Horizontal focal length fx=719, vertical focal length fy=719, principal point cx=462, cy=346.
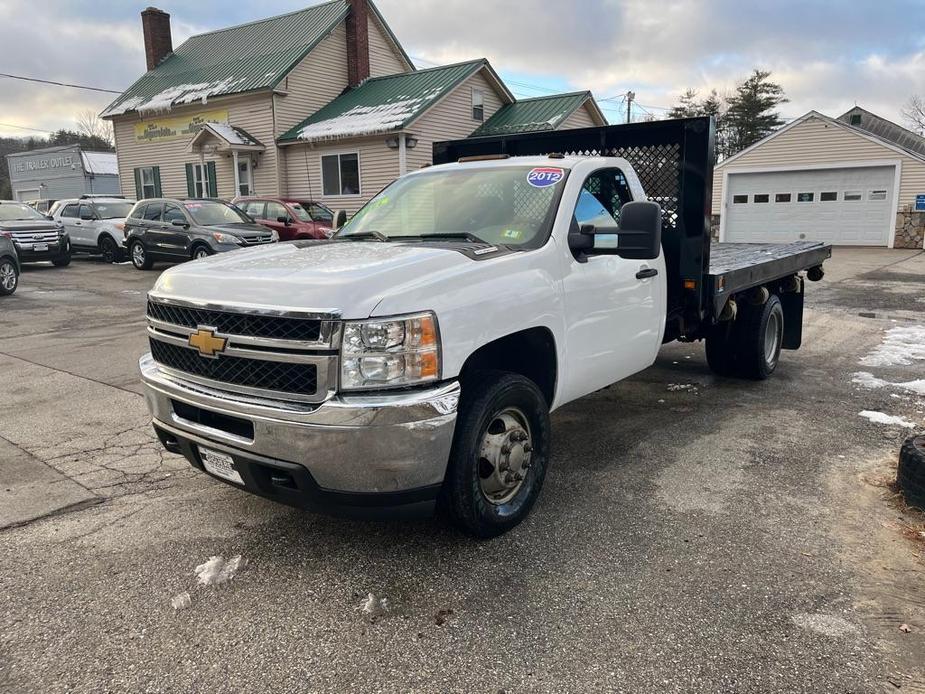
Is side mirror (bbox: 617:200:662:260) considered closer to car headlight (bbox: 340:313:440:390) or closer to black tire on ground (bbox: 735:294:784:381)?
car headlight (bbox: 340:313:440:390)

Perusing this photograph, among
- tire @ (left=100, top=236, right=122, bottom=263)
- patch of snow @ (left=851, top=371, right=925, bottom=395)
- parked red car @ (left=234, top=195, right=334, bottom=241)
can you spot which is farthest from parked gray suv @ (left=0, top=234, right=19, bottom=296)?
patch of snow @ (left=851, top=371, right=925, bottom=395)

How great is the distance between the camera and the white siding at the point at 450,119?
73.8 feet

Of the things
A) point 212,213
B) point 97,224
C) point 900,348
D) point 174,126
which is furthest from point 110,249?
point 900,348

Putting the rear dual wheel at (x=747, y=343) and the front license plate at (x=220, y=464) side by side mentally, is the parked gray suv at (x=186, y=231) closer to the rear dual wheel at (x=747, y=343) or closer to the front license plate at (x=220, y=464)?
the rear dual wheel at (x=747, y=343)

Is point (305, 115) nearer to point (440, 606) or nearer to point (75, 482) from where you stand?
point (75, 482)

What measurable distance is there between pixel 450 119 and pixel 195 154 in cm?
986

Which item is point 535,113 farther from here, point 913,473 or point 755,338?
point 913,473

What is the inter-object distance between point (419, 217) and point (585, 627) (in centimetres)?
265

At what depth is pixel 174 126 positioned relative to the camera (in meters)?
26.9

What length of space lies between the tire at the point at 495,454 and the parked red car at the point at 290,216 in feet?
46.1

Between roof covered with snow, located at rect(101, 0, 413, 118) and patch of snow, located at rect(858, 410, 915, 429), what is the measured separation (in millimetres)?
21374

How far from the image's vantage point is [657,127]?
544 cm

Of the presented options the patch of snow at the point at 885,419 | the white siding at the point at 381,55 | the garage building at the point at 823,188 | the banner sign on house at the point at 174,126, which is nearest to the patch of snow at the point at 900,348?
the patch of snow at the point at 885,419

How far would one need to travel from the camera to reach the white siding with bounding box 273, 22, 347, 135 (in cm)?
2389
